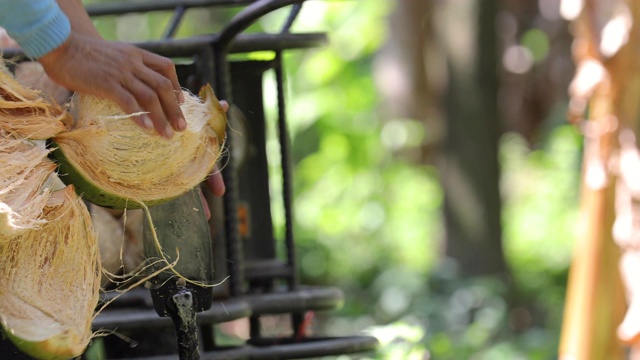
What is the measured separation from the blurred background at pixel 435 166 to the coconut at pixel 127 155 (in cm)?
219

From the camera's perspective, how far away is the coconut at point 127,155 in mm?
1467

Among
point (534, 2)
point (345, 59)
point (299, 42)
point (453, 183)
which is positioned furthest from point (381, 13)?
point (299, 42)

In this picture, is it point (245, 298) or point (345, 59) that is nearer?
point (245, 298)

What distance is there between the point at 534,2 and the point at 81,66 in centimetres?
1077

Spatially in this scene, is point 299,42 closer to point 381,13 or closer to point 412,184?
point 381,13

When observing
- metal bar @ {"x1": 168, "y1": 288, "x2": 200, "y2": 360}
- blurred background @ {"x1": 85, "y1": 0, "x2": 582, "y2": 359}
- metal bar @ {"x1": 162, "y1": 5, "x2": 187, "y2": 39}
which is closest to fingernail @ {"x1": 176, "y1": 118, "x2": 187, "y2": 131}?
metal bar @ {"x1": 168, "y1": 288, "x2": 200, "y2": 360}

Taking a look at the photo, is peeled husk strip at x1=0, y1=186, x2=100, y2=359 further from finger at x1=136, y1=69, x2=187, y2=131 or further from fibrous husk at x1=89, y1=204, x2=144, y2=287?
fibrous husk at x1=89, y1=204, x2=144, y2=287

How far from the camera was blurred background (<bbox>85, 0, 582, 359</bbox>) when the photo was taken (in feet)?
20.8

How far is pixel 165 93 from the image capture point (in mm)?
1449

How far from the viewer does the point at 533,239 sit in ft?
32.1

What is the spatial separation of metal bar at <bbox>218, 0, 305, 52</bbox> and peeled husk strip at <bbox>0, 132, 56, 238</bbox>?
732 millimetres

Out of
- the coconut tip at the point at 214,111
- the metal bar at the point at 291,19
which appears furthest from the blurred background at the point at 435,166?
the coconut tip at the point at 214,111

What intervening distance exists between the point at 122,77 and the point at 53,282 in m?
0.31

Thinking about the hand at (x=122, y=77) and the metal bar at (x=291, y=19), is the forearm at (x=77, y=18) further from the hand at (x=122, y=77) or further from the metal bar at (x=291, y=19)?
the metal bar at (x=291, y=19)
